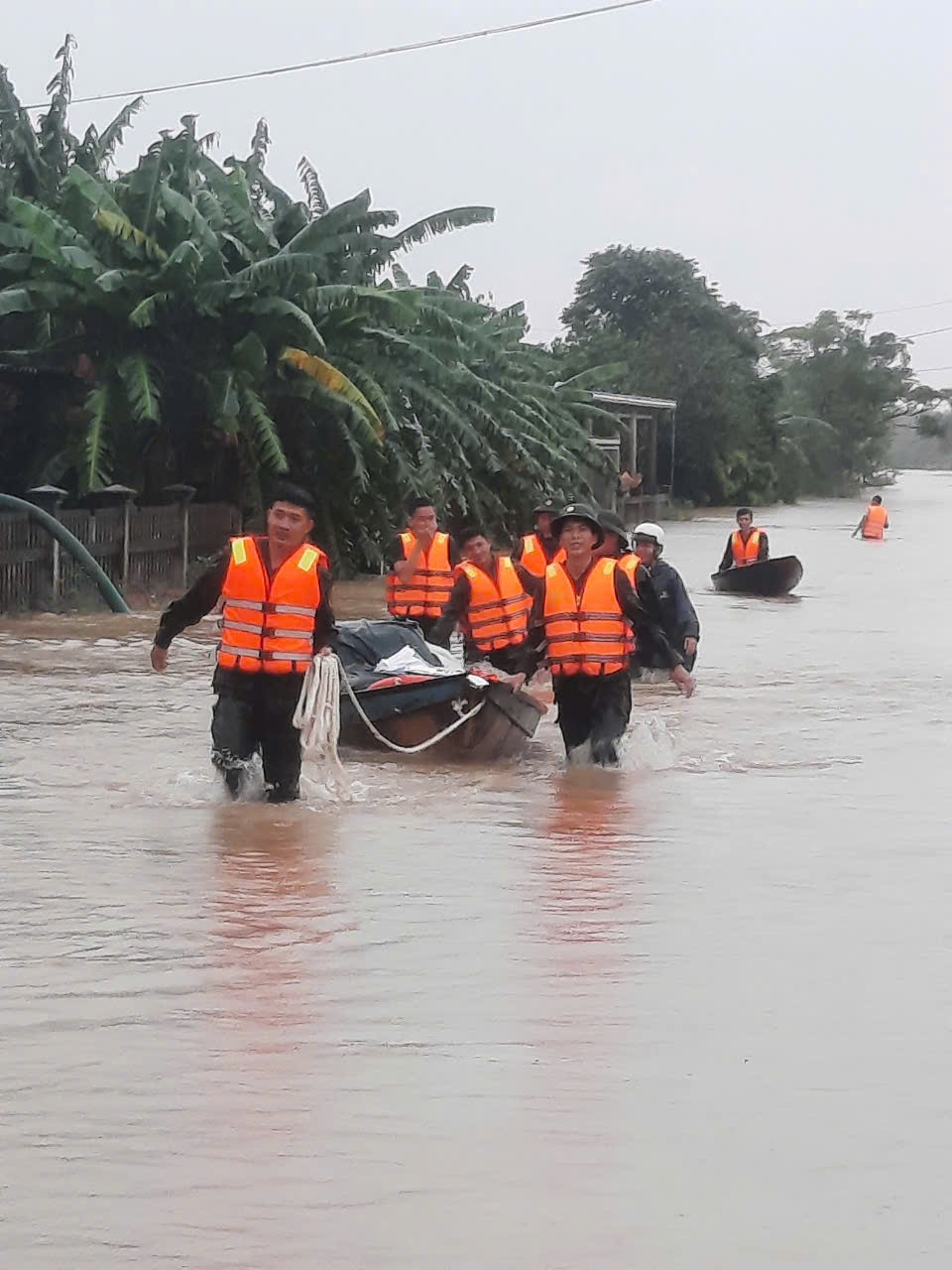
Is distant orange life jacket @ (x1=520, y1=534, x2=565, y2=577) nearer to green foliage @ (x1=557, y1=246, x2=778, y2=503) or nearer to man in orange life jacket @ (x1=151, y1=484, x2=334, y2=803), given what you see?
man in orange life jacket @ (x1=151, y1=484, x2=334, y2=803)

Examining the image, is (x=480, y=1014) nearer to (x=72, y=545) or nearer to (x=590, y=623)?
(x=590, y=623)

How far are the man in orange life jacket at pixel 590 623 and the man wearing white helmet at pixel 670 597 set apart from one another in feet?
4.81

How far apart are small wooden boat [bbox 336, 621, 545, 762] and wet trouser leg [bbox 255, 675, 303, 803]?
1985 mm

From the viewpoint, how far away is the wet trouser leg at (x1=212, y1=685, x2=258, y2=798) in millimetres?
9586

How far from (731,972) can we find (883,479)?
103266 mm

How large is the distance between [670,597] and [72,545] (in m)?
9.88

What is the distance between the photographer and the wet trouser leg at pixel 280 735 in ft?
31.3

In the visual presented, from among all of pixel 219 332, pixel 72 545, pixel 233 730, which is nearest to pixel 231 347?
pixel 219 332

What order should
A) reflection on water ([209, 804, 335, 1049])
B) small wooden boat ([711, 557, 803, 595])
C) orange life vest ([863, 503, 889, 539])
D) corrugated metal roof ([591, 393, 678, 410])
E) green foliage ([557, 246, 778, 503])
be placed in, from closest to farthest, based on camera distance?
reflection on water ([209, 804, 335, 1049]) → small wooden boat ([711, 557, 803, 595]) → orange life vest ([863, 503, 889, 539]) → corrugated metal roof ([591, 393, 678, 410]) → green foliage ([557, 246, 778, 503])

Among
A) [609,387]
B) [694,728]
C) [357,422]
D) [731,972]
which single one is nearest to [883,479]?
[609,387]

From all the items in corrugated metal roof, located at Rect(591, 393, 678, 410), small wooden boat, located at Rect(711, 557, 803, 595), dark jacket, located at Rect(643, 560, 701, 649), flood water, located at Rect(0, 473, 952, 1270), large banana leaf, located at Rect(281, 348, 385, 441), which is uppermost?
corrugated metal roof, located at Rect(591, 393, 678, 410)

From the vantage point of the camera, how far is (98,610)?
22625 millimetres

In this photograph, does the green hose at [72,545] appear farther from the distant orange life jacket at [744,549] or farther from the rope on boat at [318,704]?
the rope on boat at [318,704]

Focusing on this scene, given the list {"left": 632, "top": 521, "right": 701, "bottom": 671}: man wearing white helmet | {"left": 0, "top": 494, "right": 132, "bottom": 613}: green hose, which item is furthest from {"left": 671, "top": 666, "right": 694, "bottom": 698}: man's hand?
{"left": 0, "top": 494, "right": 132, "bottom": 613}: green hose
